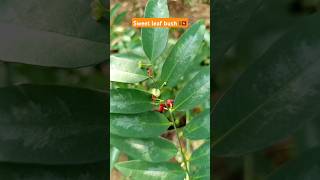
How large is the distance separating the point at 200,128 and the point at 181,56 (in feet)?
0.50

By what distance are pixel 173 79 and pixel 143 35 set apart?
4.3 inches

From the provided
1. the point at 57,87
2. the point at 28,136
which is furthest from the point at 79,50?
the point at 28,136

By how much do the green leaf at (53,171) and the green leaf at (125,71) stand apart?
0.17 metres

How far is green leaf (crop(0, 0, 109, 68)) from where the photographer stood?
1.00m

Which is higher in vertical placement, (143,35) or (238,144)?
(143,35)

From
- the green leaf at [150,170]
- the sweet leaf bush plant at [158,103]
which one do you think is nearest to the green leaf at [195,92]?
the sweet leaf bush plant at [158,103]

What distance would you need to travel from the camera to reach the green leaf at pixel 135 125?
1023 mm

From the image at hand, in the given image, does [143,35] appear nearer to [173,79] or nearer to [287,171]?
[173,79]

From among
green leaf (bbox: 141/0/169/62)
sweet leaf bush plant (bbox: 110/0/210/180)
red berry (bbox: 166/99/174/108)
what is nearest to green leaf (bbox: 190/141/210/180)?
sweet leaf bush plant (bbox: 110/0/210/180)

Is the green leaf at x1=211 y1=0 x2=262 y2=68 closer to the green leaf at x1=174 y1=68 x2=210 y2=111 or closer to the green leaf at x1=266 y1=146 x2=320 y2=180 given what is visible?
the green leaf at x1=174 y1=68 x2=210 y2=111

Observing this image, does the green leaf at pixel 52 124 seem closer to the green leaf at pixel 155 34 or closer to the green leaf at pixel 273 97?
the green leaf at pixel 155 34

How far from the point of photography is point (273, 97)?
1.03 meters

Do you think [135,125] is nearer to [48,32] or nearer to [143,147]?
[143,147]

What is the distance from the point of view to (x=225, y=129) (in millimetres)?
1042
